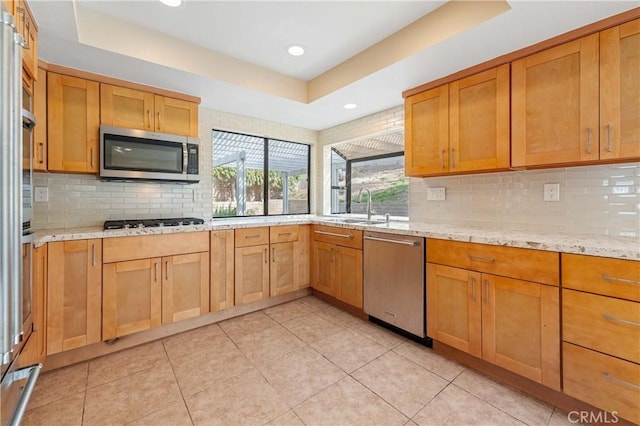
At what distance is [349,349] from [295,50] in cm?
248

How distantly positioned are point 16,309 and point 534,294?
235 cm

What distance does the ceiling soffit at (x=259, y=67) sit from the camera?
1.82 m

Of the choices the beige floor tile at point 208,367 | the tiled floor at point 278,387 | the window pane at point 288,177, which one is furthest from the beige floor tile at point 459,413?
the window pane at point 288,177

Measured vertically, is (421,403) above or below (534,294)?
below

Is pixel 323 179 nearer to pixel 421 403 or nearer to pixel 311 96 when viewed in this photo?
pixel 311 96

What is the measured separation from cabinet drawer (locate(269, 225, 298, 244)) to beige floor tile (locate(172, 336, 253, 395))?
118 cm

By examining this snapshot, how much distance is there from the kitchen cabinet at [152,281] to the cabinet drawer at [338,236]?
121 centimetres

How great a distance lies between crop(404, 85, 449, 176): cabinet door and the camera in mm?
2420

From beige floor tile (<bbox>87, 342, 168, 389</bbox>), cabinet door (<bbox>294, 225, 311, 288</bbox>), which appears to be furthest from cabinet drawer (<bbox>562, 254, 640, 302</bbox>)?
beige floor tile (<bbox>87, 342, 168, 389</bbox>)

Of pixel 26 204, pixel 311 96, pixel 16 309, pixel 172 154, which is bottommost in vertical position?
pixel 16 309

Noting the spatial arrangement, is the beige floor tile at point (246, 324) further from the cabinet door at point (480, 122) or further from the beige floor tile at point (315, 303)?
the cabinet door at point (480, 122)

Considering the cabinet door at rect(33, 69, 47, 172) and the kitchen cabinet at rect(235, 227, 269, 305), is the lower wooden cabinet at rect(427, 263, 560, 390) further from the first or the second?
the cabinet door at rect(33, 69, 47, 172)

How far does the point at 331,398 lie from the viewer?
1681 millimetres

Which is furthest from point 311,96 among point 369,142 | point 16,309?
point 16,309
